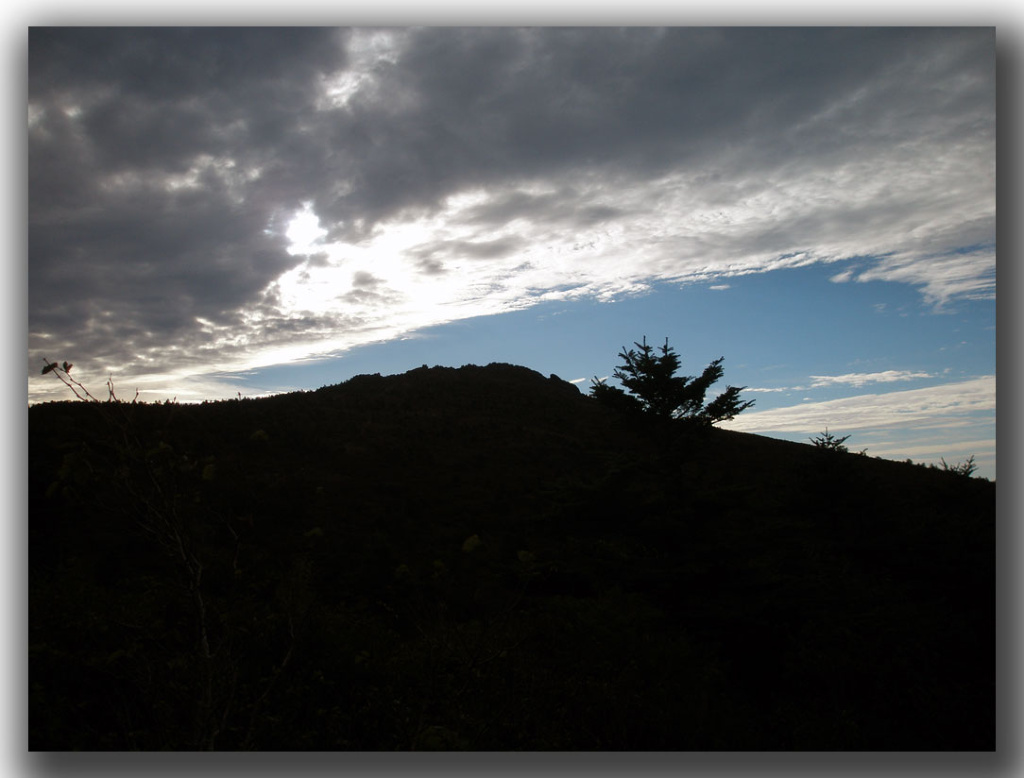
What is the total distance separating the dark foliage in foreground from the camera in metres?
4.81

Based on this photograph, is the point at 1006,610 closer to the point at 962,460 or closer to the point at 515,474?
the point at 962,460

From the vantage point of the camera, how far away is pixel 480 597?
10570 mm

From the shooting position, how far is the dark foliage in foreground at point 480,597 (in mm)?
4809

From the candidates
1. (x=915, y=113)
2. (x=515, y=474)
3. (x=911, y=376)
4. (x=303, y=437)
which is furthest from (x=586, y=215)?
(x=303, y=437)

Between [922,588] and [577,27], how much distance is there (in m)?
11.4

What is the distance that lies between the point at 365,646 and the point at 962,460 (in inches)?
277

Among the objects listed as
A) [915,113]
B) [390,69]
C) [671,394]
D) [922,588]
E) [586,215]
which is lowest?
[922,588]

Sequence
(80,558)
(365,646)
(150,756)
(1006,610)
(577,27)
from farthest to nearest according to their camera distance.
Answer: (80,558) → (365,646) → (577,27) → (1006,610) → (150,756)

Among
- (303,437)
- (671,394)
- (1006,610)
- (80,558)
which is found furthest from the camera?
(303,437)

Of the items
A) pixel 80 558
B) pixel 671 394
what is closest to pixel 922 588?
pixel 671 394

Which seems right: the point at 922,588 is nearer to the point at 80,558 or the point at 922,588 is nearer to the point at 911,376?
the point at 911,376

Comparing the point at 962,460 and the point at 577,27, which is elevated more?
the point at 577,27

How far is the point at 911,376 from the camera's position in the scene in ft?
20.6

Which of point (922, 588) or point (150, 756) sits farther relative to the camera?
point (922, 588)
